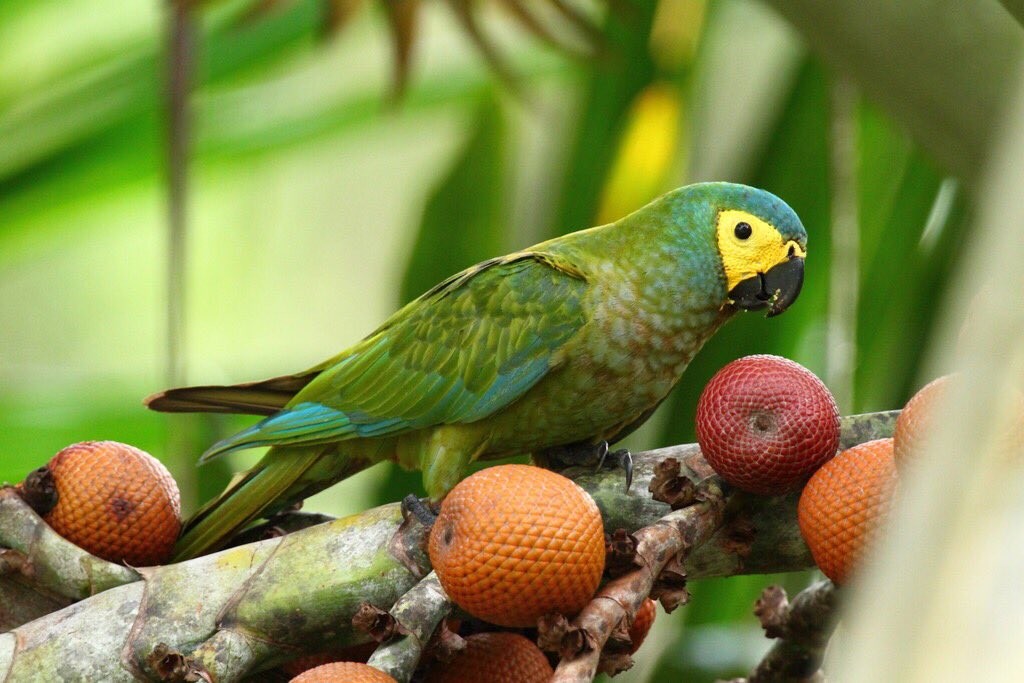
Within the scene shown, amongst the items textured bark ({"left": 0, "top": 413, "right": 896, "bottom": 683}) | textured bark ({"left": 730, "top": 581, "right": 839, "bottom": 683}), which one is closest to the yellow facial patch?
textured bark ({"left": 0, "top": 413, "right": 896, "bottom": 683})

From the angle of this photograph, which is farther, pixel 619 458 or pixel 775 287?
pixel 775 287

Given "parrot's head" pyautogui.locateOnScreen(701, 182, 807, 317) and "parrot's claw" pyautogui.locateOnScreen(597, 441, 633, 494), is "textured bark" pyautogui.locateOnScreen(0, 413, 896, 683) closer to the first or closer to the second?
"parrot's claw" pyautogui.locateOnScreen(597, 441, 633, 494)

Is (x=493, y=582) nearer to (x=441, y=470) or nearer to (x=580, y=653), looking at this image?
(x=580, y=653)

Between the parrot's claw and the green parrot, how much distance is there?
5 centimetres

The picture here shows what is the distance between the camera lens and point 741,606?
205 cm

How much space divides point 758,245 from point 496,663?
0.75m

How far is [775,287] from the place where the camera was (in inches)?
60.1

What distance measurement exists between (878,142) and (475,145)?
2.86ft

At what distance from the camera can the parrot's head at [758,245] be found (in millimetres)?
1515

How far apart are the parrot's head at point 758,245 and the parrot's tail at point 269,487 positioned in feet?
1.96

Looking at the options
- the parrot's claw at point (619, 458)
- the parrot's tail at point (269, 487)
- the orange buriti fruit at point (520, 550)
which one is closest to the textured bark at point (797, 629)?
the parrot's claw at point (619, 458)

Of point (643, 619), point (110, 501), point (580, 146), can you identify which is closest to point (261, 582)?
point (110, 501)

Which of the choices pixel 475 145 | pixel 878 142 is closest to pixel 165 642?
pixel 475 145

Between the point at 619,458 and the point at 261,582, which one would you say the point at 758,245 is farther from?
the point at 261,582
